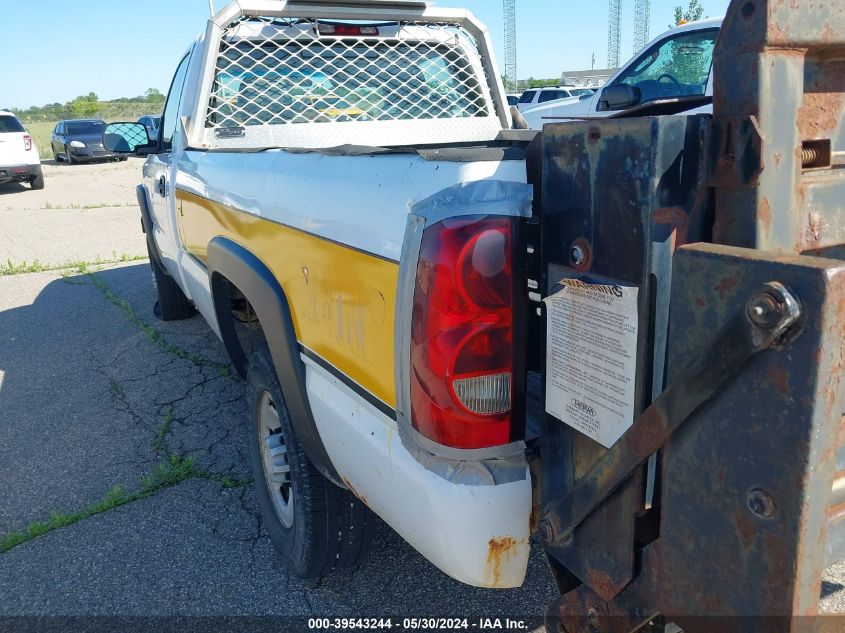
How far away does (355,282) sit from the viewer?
182 centimetres

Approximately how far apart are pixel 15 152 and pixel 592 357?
60.0 feet

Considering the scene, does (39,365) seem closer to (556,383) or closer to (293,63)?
(293,63)

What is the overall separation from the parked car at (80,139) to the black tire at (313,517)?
965 inches

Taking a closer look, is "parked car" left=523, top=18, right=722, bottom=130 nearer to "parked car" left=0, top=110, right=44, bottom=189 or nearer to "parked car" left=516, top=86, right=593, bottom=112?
"parked car" left=0, top=110, right=44, bottom=189

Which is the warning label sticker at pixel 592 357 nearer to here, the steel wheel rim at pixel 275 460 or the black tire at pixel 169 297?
the steel wheel rim at pixel 275 460

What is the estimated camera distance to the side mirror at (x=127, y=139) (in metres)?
Result: 4.57

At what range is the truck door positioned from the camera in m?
4.20

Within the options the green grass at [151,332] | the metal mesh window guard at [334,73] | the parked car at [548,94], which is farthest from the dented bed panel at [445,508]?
the parked car at [548,94]

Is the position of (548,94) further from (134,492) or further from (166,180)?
(134,492)

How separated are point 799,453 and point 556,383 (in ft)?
2.00

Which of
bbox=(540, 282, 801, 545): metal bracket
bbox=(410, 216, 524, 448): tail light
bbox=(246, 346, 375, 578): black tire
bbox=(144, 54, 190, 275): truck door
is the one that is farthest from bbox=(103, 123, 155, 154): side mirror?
bbox=(540, 282, 801, 545): metal bracket

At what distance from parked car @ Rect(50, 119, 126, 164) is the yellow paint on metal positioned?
24661 millimetres

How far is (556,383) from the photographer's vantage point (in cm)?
156

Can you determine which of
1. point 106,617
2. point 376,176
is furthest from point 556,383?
point 106,617
